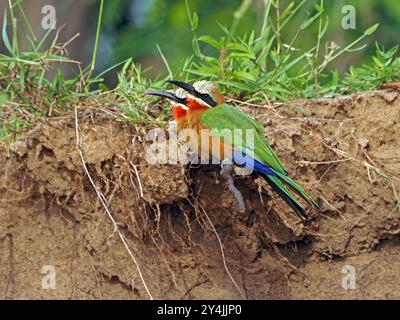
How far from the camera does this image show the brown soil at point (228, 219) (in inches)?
200

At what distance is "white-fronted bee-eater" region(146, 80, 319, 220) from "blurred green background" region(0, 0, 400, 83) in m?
5.77

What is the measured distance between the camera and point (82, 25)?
495 inches

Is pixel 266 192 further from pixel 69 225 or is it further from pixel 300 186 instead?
pixel 69 225

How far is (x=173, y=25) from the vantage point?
1285cm

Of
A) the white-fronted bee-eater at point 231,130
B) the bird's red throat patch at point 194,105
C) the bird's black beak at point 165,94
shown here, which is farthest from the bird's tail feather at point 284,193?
the bird's black beak at point 165,94

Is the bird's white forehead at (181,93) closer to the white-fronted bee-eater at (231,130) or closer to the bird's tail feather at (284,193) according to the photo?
the white-fronted bee-eater at (231,130)

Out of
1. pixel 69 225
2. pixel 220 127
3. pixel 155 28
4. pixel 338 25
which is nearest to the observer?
pixel 220 127

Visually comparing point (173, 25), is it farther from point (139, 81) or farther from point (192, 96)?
point (192, 96)

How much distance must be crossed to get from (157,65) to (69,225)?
8.74 m

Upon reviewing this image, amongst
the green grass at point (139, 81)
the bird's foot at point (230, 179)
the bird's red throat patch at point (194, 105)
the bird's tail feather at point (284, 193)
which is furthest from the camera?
the green grass at point (139, 81)

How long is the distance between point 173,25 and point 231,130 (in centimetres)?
812

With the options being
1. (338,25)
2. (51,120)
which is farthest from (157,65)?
(51,120)

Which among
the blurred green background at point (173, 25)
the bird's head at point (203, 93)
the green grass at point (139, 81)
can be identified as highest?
the blurred green background at point (173, 25)

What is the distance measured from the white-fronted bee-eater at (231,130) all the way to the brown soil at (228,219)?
20cm
